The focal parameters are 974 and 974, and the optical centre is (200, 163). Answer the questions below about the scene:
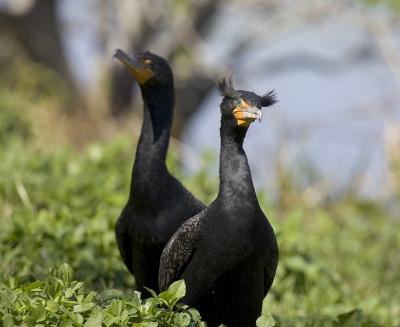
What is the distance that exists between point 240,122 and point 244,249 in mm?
659

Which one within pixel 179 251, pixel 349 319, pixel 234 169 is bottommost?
pixel 349 319

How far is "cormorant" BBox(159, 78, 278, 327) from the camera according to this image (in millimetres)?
4824

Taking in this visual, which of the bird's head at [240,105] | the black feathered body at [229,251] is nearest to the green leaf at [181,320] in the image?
the black feathered body at [229,251]

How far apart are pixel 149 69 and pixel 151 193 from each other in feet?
2.93

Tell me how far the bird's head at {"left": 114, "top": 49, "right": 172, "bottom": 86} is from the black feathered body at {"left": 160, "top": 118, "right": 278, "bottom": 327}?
48.6 inches

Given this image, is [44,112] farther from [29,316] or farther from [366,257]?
[29,316]

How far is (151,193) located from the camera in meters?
5.82

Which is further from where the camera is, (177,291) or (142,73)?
(142,73)

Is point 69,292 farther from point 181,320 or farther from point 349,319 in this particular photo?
point 349,319

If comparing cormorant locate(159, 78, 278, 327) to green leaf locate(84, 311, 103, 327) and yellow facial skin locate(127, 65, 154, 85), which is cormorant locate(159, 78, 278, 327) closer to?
green leaf locate(84, 311, 103, 327)

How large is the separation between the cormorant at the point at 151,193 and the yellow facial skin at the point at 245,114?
1002 mm

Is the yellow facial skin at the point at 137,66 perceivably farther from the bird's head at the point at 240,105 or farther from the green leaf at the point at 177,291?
the green leaf at the point at 177,291

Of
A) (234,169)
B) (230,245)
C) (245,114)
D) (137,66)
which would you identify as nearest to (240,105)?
(245,114)

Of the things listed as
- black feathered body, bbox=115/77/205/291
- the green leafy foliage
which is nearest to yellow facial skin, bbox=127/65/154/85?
black feathered body, bbox=115/77/205/291
